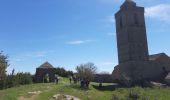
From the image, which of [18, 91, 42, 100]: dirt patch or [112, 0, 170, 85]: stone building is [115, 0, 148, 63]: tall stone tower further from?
[18, 91, 42, 100]: dirt patch

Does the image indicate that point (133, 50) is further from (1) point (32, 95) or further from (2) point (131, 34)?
(1) point (32, 95)

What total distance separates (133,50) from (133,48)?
0.60 meters

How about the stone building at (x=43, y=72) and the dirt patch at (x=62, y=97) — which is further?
the stone building at (x=43, y=72)

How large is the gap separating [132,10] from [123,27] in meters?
5.06

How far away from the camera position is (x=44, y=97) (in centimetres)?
4072

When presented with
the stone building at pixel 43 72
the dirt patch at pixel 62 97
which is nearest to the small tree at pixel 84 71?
the stone building at pixel 43 72

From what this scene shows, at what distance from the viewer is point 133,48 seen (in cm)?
7781

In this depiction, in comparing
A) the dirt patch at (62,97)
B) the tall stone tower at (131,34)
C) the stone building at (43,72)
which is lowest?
the dirt patch at (62,97)

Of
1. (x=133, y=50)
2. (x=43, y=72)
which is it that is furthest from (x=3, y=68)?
(x=133, y=50)

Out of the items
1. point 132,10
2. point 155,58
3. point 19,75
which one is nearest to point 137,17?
point 132,10

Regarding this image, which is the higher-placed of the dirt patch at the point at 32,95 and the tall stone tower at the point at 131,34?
the tall stone tower at the point at 131,34

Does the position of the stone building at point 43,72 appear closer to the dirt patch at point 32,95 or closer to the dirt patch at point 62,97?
the dirt patch at point 32,95

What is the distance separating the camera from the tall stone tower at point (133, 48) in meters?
75.2

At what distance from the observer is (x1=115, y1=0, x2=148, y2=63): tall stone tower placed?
77750 millimetres
